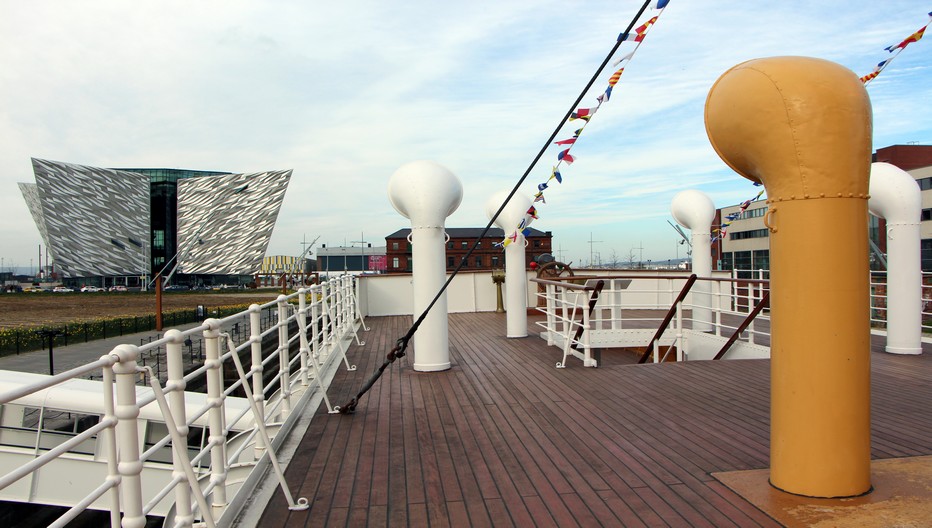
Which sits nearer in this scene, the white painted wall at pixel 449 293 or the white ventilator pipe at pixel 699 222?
the white ventilator pipe at pixel 699 222

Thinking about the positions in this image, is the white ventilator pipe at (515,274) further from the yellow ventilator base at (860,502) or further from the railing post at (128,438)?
the railing post at (128,438)

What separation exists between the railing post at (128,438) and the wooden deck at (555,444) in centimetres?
102

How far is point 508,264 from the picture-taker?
29.7 feet

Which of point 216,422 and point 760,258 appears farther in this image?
point 760,258

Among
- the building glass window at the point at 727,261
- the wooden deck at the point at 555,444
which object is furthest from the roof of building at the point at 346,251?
the wooden deck at the point at 555,444

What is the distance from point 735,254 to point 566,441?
6208cm

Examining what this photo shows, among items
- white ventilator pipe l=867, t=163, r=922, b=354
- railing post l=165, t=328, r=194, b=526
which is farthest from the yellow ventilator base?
white ventilator pipe l=867, t=163, r=922, b=354

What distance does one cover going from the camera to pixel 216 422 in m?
2.68

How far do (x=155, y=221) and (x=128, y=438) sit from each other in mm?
82121

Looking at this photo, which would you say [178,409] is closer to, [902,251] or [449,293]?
[902,251]

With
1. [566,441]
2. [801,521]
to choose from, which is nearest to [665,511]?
Result: [801,521]

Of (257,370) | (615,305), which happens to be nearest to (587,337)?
(615,305)

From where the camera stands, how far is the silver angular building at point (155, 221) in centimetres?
6831

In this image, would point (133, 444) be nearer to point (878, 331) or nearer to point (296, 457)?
point (296, 457)
